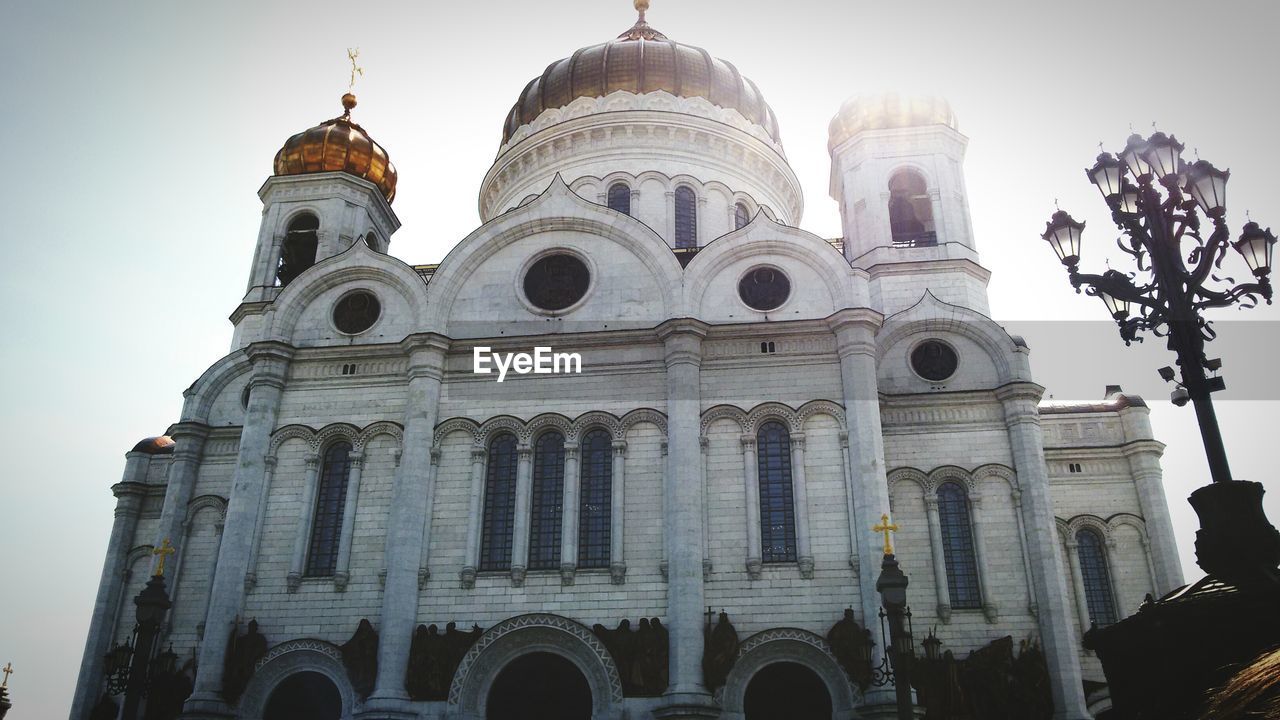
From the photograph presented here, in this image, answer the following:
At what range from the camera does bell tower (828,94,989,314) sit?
24141 mm

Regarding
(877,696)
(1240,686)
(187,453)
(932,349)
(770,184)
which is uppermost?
(770,184)

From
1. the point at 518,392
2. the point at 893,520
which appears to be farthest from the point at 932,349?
the point at 518,392

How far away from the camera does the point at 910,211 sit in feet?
84.0

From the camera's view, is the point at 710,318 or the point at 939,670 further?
the point at 710,318

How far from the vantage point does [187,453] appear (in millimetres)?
23875

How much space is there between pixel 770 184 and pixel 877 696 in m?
17.4

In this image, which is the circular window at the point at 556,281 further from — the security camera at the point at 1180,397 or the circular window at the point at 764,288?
the security camera at the point at 1180,397

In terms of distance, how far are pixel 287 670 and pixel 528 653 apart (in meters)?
4.80

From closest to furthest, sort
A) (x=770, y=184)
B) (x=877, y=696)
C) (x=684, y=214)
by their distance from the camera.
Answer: (x=877, y=696)
(x=684, y=214)
(x=770, y=184)

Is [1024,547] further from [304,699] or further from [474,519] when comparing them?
[304,699]

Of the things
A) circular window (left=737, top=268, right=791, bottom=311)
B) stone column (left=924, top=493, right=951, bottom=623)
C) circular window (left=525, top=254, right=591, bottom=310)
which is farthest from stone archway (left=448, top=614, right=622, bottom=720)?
circular window (left=737, top=268, right=791, bottom=311)

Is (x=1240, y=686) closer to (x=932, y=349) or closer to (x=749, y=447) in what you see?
(x=749, y=447)

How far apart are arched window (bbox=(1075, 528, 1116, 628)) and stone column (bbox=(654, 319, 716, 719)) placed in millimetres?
11387

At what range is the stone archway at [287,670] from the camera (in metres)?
18.5
